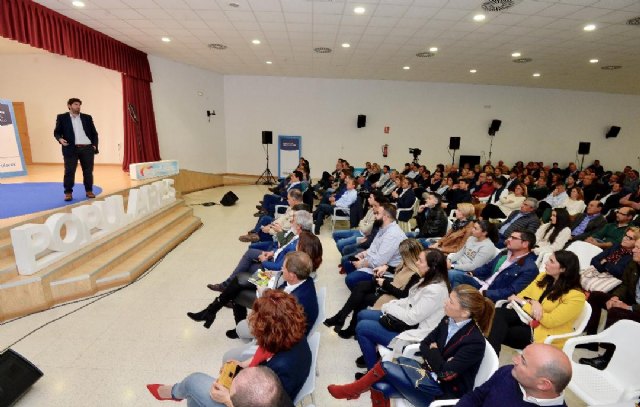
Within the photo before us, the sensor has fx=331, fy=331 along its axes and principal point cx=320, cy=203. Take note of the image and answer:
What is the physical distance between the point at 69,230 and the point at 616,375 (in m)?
5.43

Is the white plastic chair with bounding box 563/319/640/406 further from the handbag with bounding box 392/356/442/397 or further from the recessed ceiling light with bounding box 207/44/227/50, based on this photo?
the recessed ceiling light with bounding box 207/44/227/50

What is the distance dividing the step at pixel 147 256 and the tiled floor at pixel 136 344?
15cm

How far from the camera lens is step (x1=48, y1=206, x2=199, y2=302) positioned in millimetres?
3670

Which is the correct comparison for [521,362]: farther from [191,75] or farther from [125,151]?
[191,75]

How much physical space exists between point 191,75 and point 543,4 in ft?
29.4

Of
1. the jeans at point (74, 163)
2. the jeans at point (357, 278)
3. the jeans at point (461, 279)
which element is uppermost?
the jeans at point (74, 163)

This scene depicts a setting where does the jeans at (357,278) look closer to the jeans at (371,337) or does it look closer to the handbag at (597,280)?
the jeans at (371,337)

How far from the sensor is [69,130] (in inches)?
187

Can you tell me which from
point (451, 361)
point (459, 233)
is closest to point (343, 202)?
point (459, 233)

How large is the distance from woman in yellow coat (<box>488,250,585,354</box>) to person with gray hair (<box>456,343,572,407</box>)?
0.76 meters

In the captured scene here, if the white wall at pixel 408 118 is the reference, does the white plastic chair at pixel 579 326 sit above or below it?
below

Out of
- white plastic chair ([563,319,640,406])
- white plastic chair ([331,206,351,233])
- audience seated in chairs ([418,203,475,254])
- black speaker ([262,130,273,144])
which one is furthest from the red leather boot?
black speaker ([262,130,273,144])

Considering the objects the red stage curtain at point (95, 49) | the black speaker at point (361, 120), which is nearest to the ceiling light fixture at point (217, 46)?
the red stage curtain at point (95, 49)

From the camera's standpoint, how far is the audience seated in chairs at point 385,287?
9.26 ft
